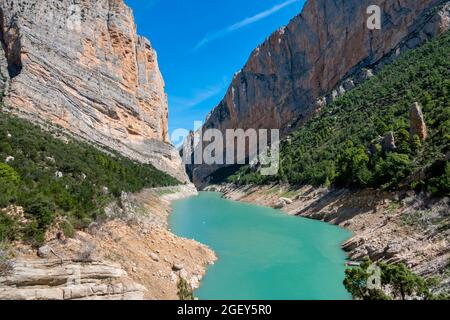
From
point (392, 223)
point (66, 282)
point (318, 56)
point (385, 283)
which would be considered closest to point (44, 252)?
point (66, 282)

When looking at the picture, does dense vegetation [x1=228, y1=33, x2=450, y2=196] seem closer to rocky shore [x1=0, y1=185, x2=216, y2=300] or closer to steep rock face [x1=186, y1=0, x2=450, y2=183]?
steep rock face [x1=186, y1=0, x2=450, y2=183]

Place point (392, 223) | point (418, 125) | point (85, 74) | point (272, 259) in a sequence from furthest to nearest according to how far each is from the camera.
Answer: point (85, 74), point (418, 125), point (392, 223), point (272, 259)

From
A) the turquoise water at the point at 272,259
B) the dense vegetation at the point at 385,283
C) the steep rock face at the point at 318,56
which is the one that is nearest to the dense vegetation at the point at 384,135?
the turquoise water at the point at 272,259

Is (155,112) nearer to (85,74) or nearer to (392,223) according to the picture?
(85,74)

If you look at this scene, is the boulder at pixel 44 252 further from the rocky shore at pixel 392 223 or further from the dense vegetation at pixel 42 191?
the rocky shore at pixel 392 223

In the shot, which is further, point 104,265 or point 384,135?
point 384,135
